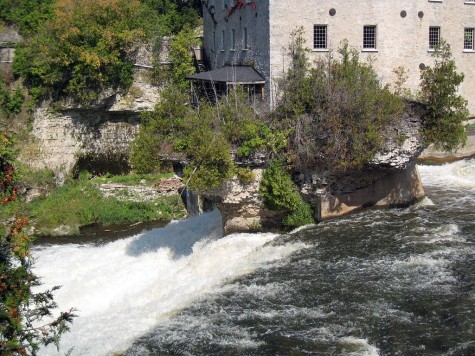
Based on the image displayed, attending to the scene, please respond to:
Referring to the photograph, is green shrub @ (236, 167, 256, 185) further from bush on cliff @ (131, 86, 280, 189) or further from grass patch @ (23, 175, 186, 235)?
grass patch @ (23, 175, 186, 235)

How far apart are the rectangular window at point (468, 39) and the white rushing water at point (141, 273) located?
1310cm

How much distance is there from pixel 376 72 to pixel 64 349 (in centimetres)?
1660

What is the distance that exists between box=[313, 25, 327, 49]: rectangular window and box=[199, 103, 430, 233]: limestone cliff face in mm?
5248

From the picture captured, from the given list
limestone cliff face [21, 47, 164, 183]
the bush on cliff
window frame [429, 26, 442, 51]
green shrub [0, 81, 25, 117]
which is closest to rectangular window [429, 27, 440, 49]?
window frame [429, 26, 442, 51]

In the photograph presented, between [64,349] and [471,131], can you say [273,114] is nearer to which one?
[64,349]

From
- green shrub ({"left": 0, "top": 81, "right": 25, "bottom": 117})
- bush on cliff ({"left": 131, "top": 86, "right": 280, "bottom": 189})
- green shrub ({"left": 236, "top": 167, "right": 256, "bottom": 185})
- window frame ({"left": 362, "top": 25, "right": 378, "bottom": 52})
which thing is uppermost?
window frame ({"left": 362, "top": 25, "right": 378, "bottom": 52})

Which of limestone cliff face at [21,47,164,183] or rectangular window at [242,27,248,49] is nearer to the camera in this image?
rectangular window at [242,27,248,49]

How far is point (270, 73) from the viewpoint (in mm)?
23469

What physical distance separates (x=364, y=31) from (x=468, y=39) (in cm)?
553

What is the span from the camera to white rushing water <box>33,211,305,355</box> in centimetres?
1446

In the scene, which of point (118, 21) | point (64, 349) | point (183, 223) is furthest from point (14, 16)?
point (64, 349)

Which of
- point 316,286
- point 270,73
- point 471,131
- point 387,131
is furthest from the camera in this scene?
point 471,131

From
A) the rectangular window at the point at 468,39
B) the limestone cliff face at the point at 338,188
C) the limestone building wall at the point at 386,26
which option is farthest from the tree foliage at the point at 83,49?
the rectangular window at the point at 468,39

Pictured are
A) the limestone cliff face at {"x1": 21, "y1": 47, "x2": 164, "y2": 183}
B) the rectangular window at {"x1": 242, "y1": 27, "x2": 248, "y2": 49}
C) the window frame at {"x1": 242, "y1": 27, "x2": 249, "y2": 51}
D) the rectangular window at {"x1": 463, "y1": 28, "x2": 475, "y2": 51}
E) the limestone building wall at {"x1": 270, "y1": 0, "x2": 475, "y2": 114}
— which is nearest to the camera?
the limestone building wall at {"x1": 270, "y1": 0, "x2": 475, "y2": 114}
